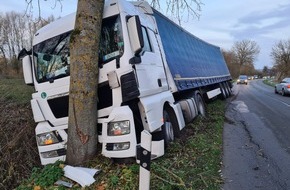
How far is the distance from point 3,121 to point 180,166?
4.26 metres

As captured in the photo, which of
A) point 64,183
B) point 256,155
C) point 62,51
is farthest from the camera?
point 256,155

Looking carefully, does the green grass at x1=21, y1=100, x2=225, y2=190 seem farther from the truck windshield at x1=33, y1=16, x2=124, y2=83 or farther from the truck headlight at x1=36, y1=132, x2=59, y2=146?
the truck windshield at x1=33, y1=16, x2=124, y2=83

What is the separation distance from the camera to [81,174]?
457 centimetres

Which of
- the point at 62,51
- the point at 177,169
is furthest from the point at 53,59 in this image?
the point at 177,169

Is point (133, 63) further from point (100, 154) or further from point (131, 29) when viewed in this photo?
point (100, 154)

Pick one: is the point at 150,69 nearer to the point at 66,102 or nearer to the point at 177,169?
the point at 66,102

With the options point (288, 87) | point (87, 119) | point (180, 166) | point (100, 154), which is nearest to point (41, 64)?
point (87, 119)

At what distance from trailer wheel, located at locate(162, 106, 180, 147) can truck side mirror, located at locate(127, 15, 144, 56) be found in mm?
1773

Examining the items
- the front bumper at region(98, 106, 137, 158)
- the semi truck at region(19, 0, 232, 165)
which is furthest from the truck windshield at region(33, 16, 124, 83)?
the front bumper at region(98, 106, 137, 158)

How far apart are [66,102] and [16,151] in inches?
67.5

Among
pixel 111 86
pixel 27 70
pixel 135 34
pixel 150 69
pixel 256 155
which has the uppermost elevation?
pixel 135 34

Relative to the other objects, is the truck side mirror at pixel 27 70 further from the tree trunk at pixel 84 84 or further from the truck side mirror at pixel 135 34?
the truck side mirror at pixel 135 34

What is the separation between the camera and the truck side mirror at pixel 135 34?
4926 millimetres

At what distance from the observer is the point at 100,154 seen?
16.8 ft
